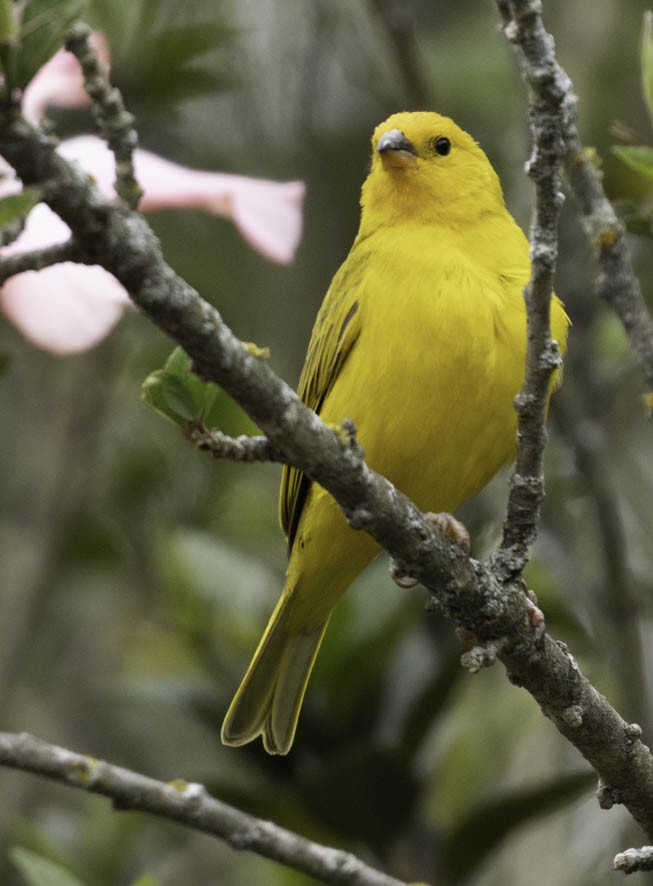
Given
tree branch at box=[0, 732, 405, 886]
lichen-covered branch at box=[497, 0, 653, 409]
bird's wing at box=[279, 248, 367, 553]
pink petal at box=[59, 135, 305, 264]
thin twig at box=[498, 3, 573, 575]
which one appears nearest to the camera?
thin twig at box=[498, 3, 573, 575]

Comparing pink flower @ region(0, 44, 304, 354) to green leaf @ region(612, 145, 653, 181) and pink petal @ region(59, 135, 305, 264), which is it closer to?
pink petal @ region(59, 135, 305, 264)

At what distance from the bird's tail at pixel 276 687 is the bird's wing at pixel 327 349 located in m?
0.29

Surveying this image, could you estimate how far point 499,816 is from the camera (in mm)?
3459

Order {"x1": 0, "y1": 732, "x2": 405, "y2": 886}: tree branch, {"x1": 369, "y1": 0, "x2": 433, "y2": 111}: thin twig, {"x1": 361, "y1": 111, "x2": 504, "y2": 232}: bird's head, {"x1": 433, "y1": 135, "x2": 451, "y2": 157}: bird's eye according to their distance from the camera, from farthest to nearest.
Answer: {"x1": 369, "y1": 0, "x2": 433, "y2": 111}: thin twig → {"x1": 433, "y1": 135, "x2": 451, "y2": 157}: bird's eye → {"x1": 361, "y1": 111, "x2": 504, "y2": 232}: bird's head → {"x1": 0, "y1": 732, "x2": 405, "y2": 886}: tree branch

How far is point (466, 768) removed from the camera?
4047 mm

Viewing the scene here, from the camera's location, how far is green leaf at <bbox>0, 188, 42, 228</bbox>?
4.80 ft

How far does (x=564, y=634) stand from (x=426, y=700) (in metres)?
0.92

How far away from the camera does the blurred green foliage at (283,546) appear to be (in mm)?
3699

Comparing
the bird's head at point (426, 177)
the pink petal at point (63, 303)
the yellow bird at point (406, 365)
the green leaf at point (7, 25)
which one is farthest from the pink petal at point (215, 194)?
the bird's head at point (426, 177)

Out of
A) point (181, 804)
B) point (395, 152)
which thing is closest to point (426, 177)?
point (395, 152)

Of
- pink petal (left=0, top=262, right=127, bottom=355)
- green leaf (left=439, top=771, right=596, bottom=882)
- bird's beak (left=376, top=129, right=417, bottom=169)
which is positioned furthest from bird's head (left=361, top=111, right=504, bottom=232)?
green leaf (left=439, top=771, right=596, bottom=882)

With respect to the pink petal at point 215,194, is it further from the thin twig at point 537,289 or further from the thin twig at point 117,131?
the thin twig at point 117,131

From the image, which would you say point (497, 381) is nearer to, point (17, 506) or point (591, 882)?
point (591, 882)

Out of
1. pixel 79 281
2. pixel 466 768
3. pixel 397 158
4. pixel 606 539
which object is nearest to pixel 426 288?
pixel 397 158
